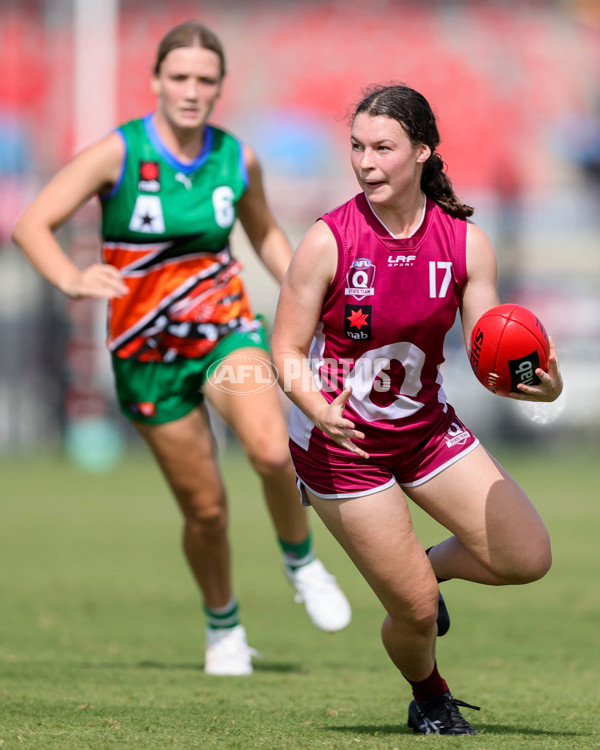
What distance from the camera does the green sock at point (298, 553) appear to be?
19.3ft

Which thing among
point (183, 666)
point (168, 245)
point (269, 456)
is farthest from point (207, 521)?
point (168, 245)

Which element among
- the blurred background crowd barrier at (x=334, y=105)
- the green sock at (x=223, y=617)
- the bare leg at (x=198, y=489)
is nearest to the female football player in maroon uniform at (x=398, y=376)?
the bare leg at (x=198, y=489)

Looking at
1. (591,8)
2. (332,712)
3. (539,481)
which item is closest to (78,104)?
(539,481)

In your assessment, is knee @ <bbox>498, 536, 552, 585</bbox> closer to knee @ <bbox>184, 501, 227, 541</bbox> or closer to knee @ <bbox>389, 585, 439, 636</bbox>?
knee @ <bbox>389, 585, 439, 636</bbox>

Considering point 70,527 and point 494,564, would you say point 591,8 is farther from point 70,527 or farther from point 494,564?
point 494,564

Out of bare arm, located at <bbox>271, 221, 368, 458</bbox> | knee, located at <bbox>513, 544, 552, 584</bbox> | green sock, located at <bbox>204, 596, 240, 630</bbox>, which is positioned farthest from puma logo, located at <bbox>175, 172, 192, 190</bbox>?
knee, located at <bbox>513, 544, 552, 584</bbox>

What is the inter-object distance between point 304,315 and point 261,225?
6.32 feet

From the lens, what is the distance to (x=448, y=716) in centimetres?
432

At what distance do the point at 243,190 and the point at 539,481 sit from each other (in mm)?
11042

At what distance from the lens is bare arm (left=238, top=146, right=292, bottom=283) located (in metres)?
5.89

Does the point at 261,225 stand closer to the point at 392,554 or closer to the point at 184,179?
the point at 184,179

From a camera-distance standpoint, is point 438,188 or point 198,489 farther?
point 198,489

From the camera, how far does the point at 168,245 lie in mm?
5691

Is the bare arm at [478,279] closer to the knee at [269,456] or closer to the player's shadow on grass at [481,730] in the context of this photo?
the player's shadow on grass at [481,730]
